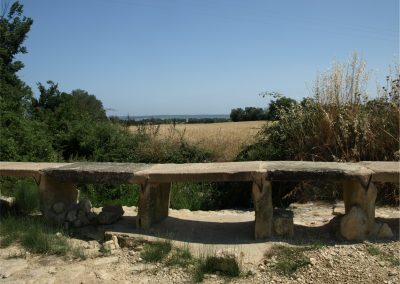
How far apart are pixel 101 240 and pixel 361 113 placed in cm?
457

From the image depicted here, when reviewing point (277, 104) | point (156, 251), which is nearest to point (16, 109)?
point (277, 104)

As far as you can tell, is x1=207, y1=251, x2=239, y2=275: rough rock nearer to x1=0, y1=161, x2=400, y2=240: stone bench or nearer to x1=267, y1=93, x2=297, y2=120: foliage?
x1=0, y1=161, x2=400, y2=240: stone bench

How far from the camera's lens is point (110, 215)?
574 centimetres

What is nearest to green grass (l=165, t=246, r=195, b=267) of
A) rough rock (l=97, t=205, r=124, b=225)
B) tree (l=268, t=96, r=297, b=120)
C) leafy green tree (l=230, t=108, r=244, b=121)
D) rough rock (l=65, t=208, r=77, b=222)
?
rough rock (l=97, t=205, r=124, b=225)

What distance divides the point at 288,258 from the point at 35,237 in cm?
281

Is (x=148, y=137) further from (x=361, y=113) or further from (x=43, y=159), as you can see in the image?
(x=361, y=113)

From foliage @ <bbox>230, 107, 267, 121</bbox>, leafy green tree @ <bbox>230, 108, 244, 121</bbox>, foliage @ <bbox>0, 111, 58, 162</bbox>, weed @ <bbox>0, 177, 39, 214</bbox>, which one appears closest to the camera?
weed @ <bbox>0, 177, 39, 214</bbox>

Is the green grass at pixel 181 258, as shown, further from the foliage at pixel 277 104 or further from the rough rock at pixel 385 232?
the foliage at pixel 277 104

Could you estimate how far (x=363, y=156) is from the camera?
6.84m

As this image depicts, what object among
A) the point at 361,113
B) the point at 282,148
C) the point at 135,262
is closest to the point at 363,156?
the point at 361,113

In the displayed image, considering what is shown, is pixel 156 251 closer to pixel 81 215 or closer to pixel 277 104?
pixel 81 215

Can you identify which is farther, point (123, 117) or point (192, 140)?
point (123, 117)

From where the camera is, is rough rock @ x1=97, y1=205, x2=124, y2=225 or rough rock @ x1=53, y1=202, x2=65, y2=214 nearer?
rough rock @ x1=97, y1=205, x2=124, y2=225

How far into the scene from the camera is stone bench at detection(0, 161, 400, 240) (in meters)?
4.88
